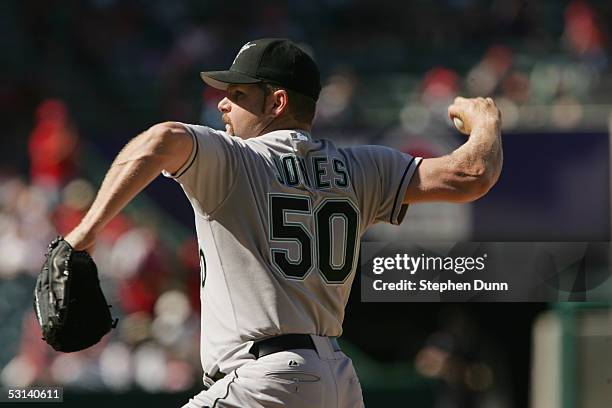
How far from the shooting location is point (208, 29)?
495 inches

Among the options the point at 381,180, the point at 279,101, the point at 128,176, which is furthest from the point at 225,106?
the point at 128,176

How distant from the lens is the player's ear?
337cm

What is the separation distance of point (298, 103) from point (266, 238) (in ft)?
1.55

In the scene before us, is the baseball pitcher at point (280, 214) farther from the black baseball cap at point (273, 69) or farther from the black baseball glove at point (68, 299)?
the black baseball glove at point (68, 299)

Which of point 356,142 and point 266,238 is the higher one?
point 356,142

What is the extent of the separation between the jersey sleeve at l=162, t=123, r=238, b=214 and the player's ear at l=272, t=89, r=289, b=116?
0.91ft

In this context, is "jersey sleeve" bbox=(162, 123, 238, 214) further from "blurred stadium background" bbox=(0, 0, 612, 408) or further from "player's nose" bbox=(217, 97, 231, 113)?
"blurred stadium background" bbox=(0, 0, 612, 408)

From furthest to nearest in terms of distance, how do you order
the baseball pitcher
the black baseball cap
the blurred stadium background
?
the blurred stadium background
the black baseball cap
the baseball pitcher

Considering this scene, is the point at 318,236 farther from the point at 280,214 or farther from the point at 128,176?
the point at 128,176

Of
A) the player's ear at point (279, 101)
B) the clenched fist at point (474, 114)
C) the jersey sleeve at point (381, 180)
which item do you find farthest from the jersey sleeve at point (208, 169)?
the clenched fist at point (474, 114)

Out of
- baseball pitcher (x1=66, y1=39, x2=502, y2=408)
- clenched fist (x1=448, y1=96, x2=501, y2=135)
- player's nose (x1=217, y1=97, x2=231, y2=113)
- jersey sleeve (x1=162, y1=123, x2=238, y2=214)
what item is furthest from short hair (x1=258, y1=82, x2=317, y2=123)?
clenched fist (x1=448, y1=96, x2=501, y2=135)

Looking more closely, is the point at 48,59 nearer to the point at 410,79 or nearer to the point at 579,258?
the point at 410,79

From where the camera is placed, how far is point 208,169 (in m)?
3.05

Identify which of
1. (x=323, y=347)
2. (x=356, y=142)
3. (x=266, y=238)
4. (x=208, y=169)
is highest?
(x=356, y=142)
